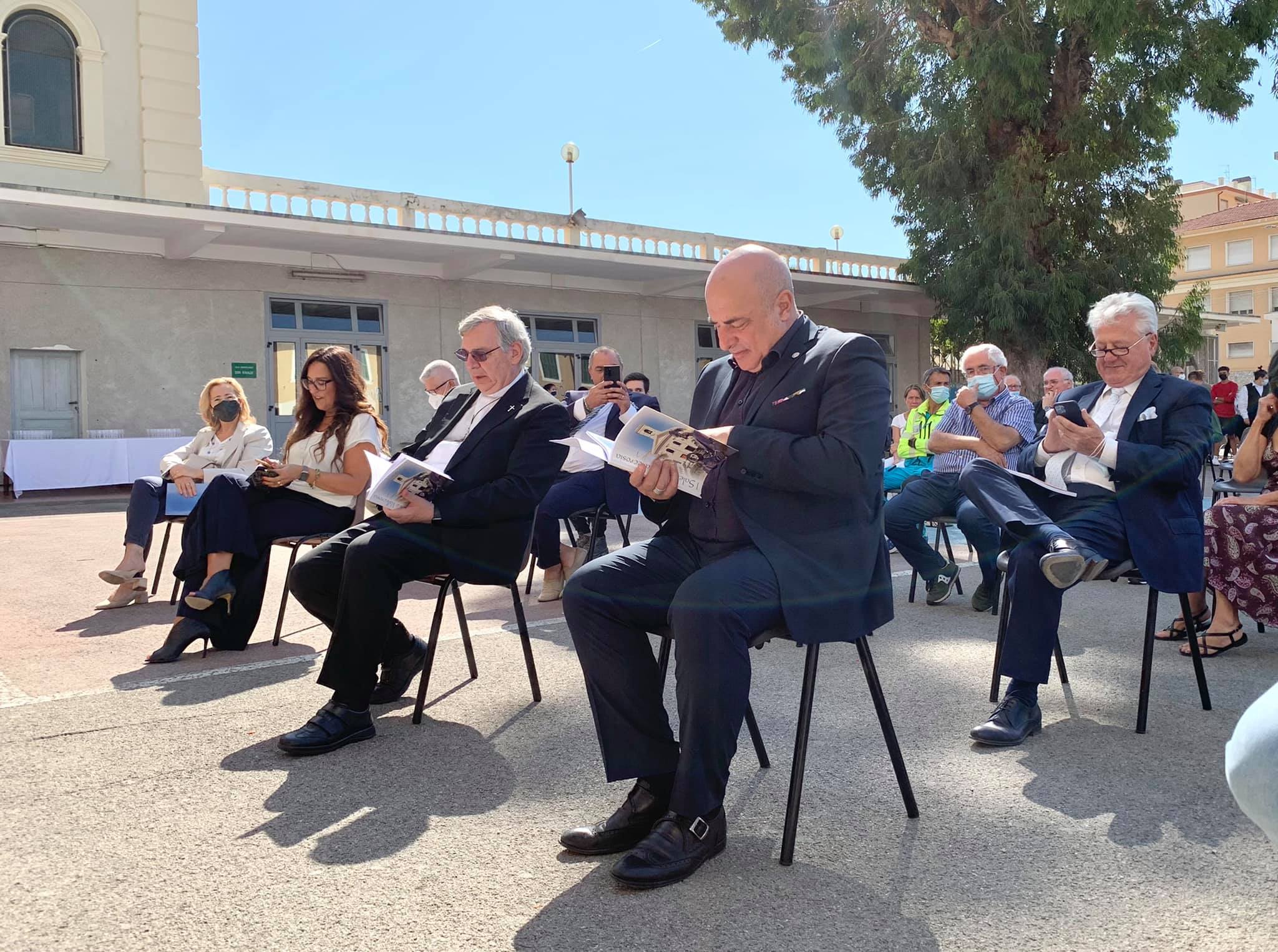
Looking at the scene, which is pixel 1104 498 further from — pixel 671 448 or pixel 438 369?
pixel 438 369

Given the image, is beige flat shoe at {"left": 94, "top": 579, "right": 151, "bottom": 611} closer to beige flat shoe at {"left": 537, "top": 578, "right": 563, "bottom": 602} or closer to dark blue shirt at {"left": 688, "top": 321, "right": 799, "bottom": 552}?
beige flat shoe at {"left": 537, "top": 578, "right": 563, "bottom": 602}

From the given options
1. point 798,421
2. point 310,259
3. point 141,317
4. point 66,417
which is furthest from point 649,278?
point 798,421

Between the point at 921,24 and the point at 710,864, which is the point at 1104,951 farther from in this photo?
the point at 921,24

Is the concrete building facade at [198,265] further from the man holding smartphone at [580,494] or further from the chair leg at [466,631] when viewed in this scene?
the chair leg at [466,631]

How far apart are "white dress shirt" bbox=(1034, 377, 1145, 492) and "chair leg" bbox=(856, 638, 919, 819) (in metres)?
1.63

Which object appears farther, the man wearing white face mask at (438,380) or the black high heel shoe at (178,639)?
the man wearing white face mask at (438,380)

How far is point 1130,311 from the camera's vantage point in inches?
155

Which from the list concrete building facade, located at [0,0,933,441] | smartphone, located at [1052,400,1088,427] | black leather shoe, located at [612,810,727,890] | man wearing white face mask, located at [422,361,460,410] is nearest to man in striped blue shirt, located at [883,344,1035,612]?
smartphone, located at [1052,400,1088,427]

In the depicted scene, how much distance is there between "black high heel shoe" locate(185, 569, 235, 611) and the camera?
15.4ft

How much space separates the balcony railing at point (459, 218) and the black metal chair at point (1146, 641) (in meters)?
13.8

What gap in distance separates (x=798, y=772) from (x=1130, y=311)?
249 cm

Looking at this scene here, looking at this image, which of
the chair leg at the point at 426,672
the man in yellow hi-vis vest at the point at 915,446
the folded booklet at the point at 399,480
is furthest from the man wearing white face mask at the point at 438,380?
the chair leg at the point at 426,672

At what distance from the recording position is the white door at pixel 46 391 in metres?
15.2

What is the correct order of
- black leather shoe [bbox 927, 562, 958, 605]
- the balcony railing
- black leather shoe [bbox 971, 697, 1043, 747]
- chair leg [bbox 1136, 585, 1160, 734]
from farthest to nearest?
1. the balcony railing
2. black leather shoe [bbox 927, 562, 958, 605]
3. chair leg [bbox 1136, 585, 1160, 734]
4. black leather shoe [bbox 971, 697, 1043, 747]
